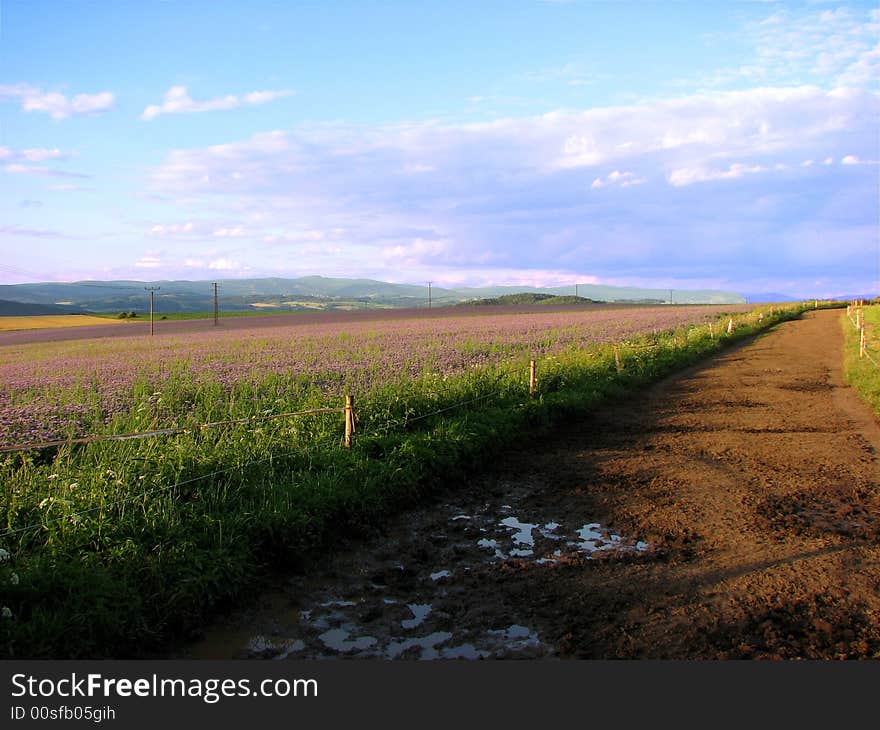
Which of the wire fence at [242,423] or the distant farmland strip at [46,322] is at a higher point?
the distant farmland strip at [46,322]

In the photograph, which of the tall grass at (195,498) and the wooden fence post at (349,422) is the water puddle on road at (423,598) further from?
the wooden fence post at (349,422)

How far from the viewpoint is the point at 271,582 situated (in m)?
5.92

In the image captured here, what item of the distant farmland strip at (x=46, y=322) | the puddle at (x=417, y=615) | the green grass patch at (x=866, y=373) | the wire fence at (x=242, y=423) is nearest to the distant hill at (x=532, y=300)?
the distant farmland strip at (x=46, y=322)

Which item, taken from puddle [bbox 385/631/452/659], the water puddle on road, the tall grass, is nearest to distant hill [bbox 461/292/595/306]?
the tall grass

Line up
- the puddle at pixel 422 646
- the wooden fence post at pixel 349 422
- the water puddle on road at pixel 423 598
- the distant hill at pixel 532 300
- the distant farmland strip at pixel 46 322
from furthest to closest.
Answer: the distant hill at pixel 532 300 < the distant farmland strip at pixel 46 322 < the wooden fence post at pixel 349 422 < the water puddle on road at pixel 423 598 < the puddle at pixel 422 646

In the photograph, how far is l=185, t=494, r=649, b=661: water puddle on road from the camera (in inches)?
192

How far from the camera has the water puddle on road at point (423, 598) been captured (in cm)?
487

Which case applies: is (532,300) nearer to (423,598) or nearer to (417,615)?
(423,598)

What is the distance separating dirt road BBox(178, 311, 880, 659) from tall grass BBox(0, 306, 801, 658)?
0.39 m

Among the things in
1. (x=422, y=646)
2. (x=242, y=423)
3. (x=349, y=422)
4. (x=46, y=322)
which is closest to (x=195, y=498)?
(x=242, y=423)

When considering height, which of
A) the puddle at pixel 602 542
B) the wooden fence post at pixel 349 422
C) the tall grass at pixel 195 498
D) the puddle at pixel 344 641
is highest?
the wooden fence post at pixel 349 422

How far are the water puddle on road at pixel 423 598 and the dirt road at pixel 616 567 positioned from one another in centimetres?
2

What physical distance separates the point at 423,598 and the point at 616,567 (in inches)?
67.5

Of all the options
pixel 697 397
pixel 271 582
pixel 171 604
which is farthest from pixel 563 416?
pixel 171 604
